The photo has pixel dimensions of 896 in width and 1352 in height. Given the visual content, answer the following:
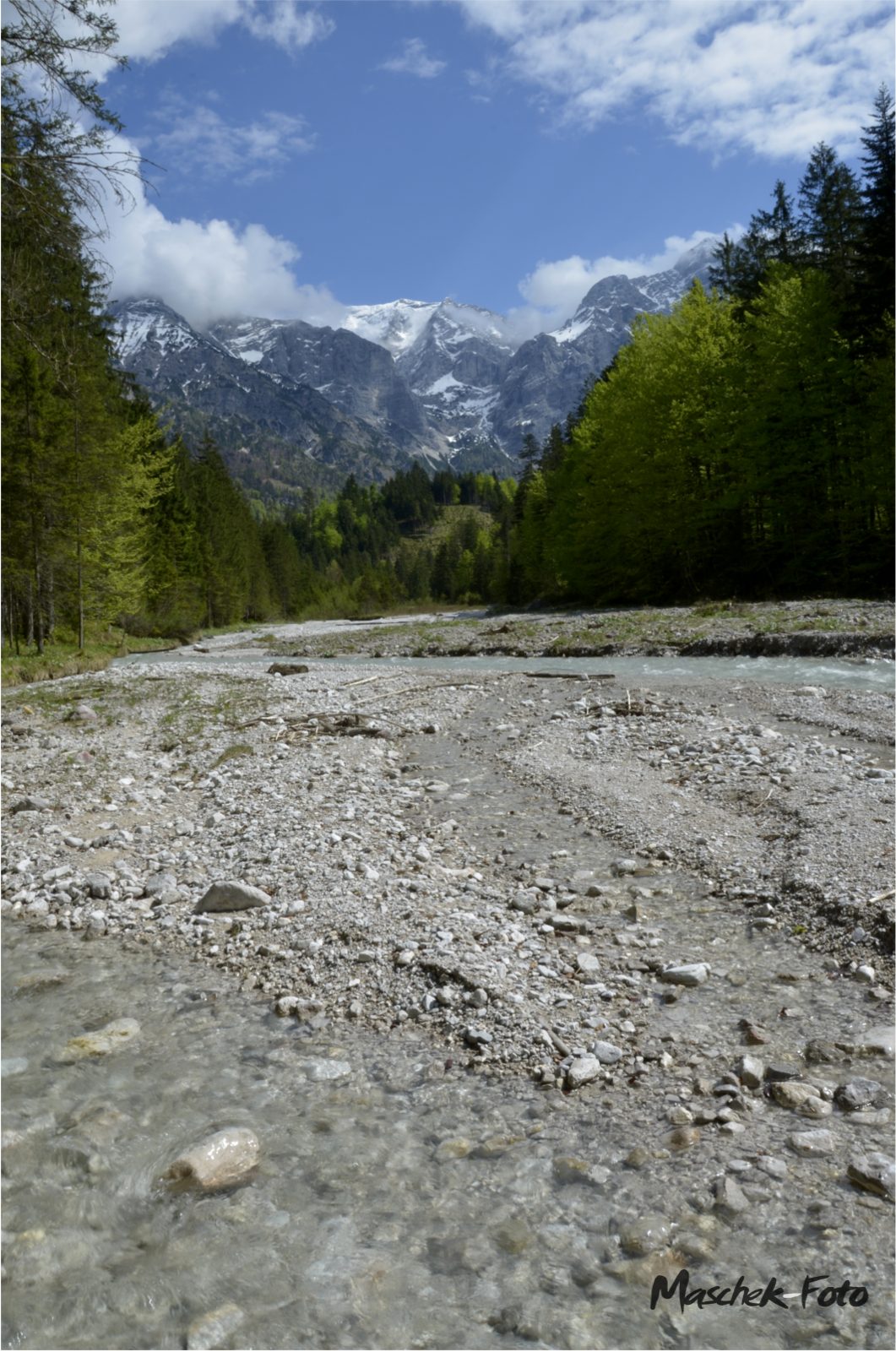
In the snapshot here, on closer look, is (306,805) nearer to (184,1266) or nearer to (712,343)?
(184,1266)

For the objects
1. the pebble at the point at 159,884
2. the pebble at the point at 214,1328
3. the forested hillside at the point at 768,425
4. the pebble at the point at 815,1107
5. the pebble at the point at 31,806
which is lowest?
the pebble at the point at 815,1107

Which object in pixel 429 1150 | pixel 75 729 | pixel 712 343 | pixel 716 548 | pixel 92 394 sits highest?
pixel 712 343

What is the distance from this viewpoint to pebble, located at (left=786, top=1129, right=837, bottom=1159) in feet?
10.2

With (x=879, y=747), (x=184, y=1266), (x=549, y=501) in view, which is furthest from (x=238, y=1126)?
(x=549, y=501)

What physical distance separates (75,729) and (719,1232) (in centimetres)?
1128

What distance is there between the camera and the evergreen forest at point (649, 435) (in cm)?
900

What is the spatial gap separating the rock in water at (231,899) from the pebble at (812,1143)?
412cm

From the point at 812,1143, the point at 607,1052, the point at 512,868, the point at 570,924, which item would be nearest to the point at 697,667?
the point at 512,868

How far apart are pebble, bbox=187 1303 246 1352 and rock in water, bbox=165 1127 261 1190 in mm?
642

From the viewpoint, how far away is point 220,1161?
3105mm

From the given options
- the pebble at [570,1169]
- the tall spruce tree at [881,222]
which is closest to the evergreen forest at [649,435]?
the tall spruce tree at [881,222]

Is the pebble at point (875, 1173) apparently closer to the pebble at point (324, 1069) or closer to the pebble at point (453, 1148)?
the pebble at point (453, 1148)

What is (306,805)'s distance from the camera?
806cm

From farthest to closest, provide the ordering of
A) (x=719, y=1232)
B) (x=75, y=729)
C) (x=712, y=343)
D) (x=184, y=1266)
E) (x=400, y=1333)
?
(x=712, y=343) → (x=75, y=729) → (x=719, y=1232) → (x=184, y=1266) → (x=400, y=1333)
